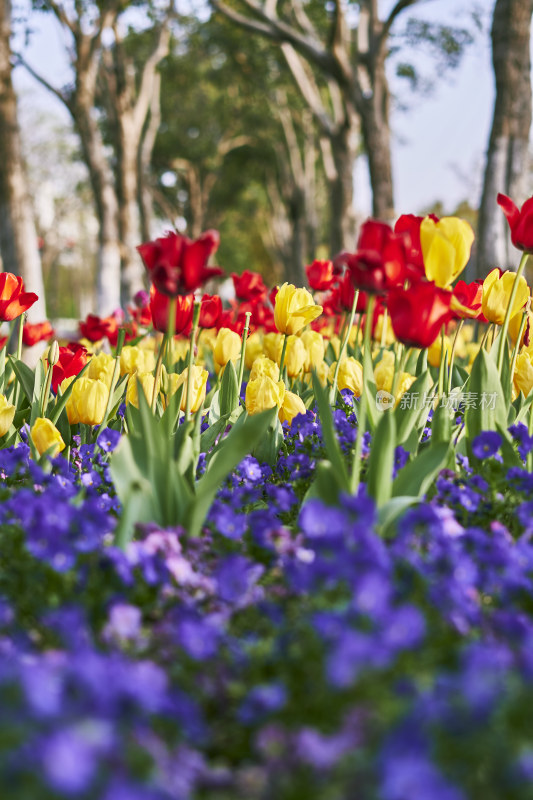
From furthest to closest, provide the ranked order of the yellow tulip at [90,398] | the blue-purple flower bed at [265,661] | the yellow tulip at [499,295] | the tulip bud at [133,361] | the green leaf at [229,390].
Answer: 1. the tulip bud at [133,361]
2. the green leaf at [229,390]
3. the yellow tulip at [499,295]
4. the yellow tulip at [90,398]
5. the blue-purple flower bed at [265,661]

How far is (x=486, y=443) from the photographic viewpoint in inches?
70.0

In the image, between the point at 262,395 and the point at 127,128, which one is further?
the point at 127,128

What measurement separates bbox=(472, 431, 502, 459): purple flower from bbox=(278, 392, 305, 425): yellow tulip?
679mm

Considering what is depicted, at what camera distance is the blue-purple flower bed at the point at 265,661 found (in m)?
0.78

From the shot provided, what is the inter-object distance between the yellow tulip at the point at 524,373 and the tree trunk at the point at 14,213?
4480mm

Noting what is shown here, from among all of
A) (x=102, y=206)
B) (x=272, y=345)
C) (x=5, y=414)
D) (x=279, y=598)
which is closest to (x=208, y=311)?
(x=272, y=345)

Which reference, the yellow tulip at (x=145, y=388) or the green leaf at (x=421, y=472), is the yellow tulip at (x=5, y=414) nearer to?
the yellow tulip at (x=145, y=388)

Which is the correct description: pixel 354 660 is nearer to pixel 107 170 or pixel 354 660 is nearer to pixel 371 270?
pixel 371 270

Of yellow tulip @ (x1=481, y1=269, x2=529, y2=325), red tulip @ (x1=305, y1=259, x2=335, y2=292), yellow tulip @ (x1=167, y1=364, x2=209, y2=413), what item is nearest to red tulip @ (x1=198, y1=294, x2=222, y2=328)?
yellow tulip @ (x1=167, y1=364, x2=209, y2=413)

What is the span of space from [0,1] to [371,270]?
651cm

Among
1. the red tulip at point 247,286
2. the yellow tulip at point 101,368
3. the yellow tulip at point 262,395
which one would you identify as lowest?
the yellow tulip at point 262,395

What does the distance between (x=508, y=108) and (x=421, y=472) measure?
16.3ft

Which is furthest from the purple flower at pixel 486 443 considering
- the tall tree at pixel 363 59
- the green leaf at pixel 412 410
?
the tall tree at pixel 363 59

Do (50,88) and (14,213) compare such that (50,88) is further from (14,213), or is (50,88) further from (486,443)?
(486,443)
